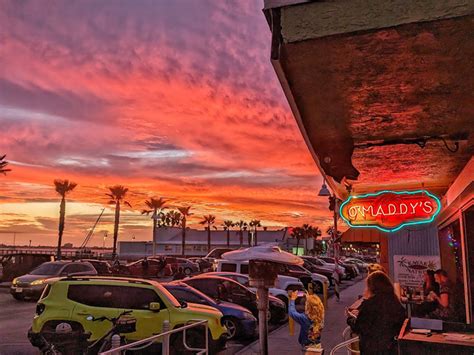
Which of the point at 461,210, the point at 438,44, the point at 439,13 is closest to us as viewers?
the point at 439,13

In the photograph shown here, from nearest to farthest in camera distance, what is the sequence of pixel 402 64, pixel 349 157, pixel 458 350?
pixel 402 64 < pixel 458 350 < pixel 349 157

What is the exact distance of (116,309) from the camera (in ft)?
32.7

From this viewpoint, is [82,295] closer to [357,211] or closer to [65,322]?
[65,322]

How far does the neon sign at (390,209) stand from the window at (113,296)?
4567 mm

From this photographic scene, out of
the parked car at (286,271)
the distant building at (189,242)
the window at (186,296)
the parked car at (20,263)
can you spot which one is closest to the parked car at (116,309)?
the window at (186,296)

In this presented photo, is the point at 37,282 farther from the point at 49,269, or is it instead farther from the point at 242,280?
the point at 242,280

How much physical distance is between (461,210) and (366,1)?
5.25 metres

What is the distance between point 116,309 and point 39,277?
41.8 ft

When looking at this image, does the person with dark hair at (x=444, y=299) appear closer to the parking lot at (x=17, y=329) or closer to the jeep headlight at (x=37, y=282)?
the parking lot at (x=17, y=329)

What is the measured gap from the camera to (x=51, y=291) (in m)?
10.2

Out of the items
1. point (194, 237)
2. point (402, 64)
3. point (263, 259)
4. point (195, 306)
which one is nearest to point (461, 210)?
point (263, 259)

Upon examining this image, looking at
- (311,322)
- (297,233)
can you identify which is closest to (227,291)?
(311,322)

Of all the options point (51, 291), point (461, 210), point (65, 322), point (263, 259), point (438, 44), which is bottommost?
point (65, 322)

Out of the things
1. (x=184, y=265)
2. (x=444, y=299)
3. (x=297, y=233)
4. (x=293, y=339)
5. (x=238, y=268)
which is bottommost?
(x=293, y=339)
